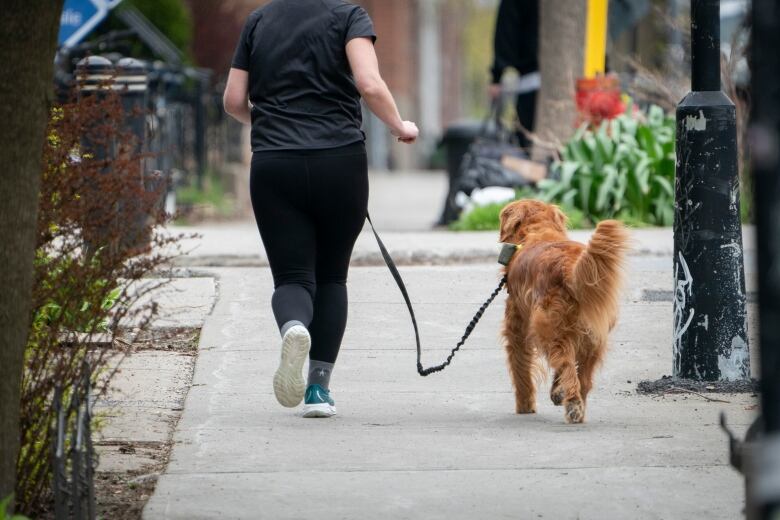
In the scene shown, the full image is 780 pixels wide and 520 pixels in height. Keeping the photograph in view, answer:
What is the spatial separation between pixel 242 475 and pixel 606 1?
982 cm

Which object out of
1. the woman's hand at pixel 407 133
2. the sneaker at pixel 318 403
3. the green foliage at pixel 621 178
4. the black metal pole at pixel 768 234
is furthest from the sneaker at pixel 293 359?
the green foliage at pixel 621 178

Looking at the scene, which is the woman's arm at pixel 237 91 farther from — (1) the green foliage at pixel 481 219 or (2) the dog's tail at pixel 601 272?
(1) the green foliage at pixel 481 219

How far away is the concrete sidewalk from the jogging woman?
47 centimetres

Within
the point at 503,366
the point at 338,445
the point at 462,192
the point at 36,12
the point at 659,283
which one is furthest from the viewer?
the point at 462,192

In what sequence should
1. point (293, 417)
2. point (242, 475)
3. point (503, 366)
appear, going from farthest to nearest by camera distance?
point (503, 366)
point (293, 417)
point (242, 475)

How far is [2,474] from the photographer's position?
12.0 ft

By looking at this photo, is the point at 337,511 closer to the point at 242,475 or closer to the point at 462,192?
the point at 242,475

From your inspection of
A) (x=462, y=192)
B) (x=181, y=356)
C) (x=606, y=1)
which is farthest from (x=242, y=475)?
(x=606, y=1)

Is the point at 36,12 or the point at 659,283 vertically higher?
the point at 36,12

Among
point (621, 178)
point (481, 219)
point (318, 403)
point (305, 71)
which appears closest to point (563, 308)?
point (318, 403)

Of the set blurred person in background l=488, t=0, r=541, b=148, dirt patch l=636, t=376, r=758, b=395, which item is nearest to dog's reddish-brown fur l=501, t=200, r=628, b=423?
dirt patch l=636, t=376, r=758, b=395

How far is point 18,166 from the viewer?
360 centimetres

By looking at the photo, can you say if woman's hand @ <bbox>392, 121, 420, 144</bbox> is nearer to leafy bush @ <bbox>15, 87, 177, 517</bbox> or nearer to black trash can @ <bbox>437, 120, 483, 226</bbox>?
leafy bush @ <bbox>15, 87, 177, 517</bbox>

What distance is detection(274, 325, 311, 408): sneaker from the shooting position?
5074mm
